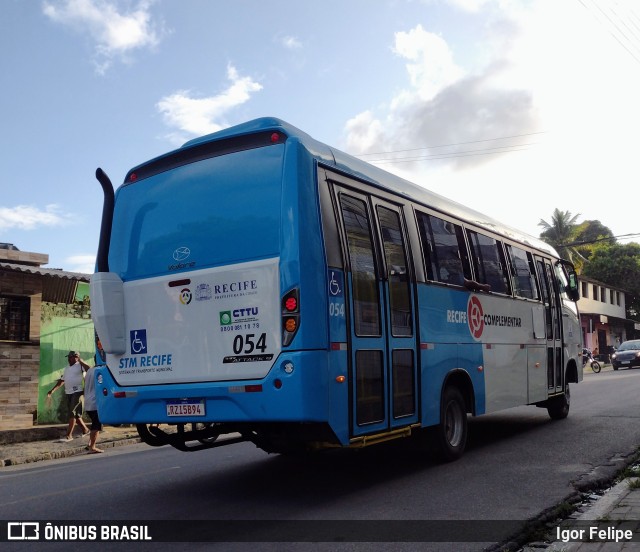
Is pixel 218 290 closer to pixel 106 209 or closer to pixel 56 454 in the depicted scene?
pixel 106 209

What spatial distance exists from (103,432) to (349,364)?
1066cm

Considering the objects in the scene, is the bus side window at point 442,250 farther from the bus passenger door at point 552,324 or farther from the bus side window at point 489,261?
the bus passenger door at point 552,324

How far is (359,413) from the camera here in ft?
20.4

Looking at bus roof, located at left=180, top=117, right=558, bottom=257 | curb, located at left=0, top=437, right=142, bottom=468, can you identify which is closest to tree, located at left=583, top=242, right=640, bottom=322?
curb, located at left=0, top=437, right=142, bottom=468

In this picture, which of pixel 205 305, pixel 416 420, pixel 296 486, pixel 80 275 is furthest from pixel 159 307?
pixel 80 275

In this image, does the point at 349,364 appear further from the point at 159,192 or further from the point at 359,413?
the point at 159,192

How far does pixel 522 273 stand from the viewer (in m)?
11.0

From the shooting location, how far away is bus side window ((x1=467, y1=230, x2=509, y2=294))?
938 cm

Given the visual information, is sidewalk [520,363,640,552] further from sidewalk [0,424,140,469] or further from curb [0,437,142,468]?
curb [0,437,142,468]

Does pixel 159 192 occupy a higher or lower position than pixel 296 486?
higher

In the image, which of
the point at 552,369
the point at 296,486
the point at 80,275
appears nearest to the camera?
the point at 296,486

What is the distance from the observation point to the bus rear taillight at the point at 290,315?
227 inches

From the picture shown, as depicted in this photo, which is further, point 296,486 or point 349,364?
point 296,486

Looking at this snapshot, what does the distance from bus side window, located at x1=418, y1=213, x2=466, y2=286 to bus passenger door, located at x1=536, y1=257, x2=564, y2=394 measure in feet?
11.7
